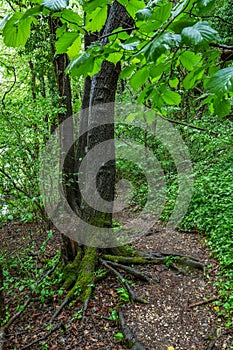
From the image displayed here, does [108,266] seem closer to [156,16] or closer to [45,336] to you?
[45,336]

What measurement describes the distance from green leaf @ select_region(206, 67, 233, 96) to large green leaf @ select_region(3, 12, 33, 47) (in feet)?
2.14

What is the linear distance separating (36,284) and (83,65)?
→ 3.16m

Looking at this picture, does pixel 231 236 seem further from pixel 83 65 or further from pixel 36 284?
pixel 83 65

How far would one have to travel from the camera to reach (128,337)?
8.41 ft

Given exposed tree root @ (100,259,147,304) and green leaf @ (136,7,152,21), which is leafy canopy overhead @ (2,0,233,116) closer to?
green leaf @ (136,7,152,21)

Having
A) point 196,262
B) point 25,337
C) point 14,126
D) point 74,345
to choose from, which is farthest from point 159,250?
point 14,126

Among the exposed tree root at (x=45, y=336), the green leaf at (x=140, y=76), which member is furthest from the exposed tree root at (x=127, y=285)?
the green leaf at (x=140, y=76)

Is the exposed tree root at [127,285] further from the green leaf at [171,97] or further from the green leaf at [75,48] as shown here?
the green leaf at [75,48]

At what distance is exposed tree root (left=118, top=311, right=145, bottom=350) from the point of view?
2.43 metres

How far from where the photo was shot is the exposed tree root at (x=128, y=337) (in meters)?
2.43

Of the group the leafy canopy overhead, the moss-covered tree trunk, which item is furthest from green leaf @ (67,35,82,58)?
the moss-covered tree trunk

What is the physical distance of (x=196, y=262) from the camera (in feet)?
11.7

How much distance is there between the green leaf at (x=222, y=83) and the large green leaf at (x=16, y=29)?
653mm

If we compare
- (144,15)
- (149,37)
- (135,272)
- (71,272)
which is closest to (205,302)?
(135,272)
